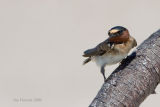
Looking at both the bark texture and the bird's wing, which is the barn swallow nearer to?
the bird's wing

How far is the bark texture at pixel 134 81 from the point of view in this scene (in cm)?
220

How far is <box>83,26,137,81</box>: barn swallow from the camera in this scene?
3477 millimetres

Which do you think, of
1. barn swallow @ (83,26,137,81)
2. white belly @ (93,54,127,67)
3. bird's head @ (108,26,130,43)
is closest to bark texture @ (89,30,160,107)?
bird's head @ (108,26,130,43)

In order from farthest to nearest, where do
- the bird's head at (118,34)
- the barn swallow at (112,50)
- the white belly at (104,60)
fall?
1. the white belly at (104,60)
2. the barn swallow at (112,50)
3. the bird's head at (118,34)

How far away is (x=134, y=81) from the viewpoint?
2.33 metres

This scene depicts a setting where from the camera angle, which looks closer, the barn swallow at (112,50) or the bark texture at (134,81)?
the bark texture at (134,81)

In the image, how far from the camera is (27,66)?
10.8 metres

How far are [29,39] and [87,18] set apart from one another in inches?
69.1

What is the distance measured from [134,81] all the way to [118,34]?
1.02m

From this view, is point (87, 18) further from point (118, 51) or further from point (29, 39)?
point (118, 51)

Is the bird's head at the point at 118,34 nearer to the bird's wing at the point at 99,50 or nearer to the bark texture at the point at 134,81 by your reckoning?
the bird's wing at the point at 99,50

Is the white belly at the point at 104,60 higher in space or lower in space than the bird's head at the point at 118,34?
lower

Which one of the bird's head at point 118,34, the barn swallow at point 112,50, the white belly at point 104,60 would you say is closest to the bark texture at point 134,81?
the bird's head at point 118,34

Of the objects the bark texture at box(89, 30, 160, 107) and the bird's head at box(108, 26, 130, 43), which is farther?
the bird's head at box(108, 26, 130, 43)
